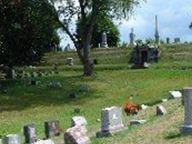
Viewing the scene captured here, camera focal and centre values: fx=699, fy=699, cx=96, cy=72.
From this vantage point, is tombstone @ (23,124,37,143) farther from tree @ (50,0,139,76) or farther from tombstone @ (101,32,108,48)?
tombstone @ (101,32,108,48)

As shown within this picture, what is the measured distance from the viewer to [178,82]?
117 feet

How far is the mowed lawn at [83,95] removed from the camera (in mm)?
26891

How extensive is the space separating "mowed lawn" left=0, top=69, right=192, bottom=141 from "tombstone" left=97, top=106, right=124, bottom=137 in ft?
Result: 15.1

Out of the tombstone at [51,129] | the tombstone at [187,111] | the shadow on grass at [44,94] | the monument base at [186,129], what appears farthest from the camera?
the shadow on grass at [44,94]

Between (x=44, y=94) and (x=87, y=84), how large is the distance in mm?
3425

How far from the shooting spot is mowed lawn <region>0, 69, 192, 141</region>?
26891 mm

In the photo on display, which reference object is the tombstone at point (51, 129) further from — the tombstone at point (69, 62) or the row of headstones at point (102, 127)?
the tombstone at point (69, 62)

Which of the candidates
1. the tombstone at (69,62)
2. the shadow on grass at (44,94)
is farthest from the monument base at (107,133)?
the tombstone at (69,62)

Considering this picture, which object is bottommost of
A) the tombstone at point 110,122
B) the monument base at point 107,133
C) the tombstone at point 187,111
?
the monument base at point 107,133

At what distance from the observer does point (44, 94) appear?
33656 millimetres

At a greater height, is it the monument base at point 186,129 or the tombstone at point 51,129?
the monument base at point 186,129

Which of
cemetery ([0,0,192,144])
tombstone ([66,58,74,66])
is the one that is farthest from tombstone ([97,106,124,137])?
tombstone ([66,58,74,66])

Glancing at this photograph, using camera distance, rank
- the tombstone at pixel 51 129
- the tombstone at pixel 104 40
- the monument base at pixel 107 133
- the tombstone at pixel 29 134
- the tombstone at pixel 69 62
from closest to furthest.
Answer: the monument base at pixel 107 133 → the tombstone at pixel 29 134 → the tombstone at pixel 51 129 → the tombstone at pixel 69 62 → the tombstone at pixel 104 40

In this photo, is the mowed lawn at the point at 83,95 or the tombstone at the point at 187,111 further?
the mowed lawn at the point at 83,95
